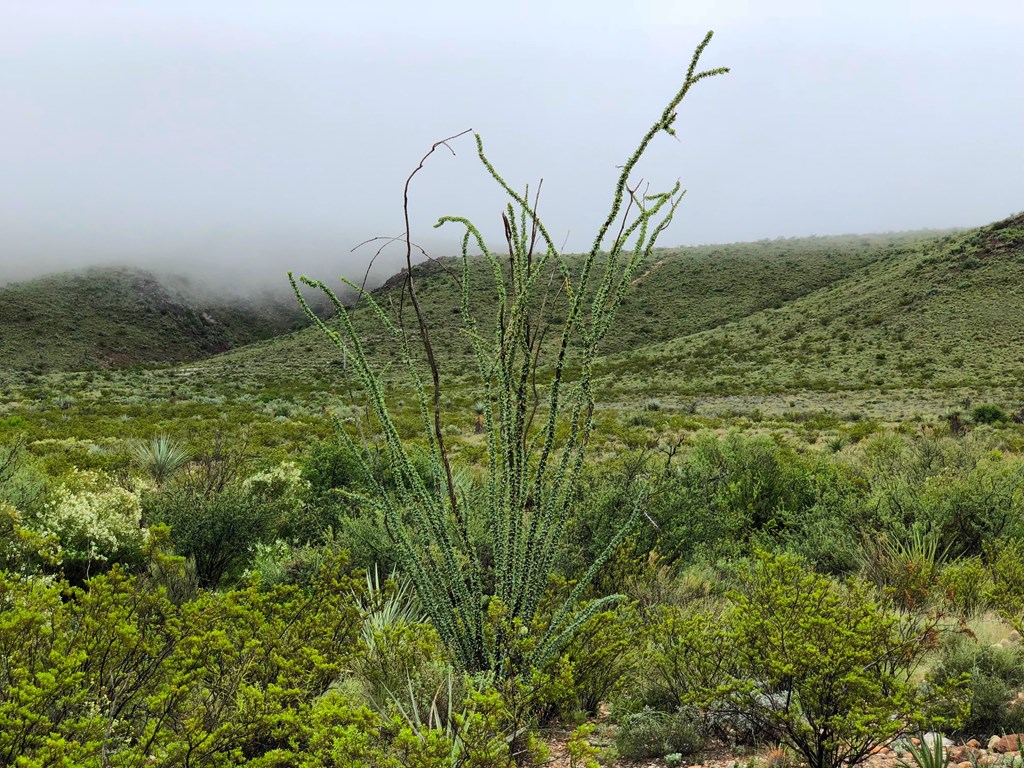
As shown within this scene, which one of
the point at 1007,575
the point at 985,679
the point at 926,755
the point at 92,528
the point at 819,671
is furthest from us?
the point at 92,528

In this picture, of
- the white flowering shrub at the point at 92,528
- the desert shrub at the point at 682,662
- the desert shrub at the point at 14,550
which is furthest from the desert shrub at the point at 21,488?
the desert shrub at the point at 682,662

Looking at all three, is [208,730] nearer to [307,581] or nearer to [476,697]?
[476,697]

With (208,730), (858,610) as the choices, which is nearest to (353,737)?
(208,730)

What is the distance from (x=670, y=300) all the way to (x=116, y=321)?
79.4m

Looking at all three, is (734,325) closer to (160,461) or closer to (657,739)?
(160,461)

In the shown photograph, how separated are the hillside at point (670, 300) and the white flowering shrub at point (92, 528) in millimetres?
43227

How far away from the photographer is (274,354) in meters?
63.7

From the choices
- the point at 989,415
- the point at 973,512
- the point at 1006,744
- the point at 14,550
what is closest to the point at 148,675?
the point at 14,550

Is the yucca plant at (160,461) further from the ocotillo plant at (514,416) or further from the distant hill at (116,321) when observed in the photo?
the distant hill at (116,321)

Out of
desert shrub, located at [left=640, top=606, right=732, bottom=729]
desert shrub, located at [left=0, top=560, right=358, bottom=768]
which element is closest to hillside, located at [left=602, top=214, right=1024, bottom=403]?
desert shrub, located at [left=640, top=606, right=732, bottom=729]

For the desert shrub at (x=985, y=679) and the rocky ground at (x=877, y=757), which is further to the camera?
the desert shrub at (x=985, y=679)

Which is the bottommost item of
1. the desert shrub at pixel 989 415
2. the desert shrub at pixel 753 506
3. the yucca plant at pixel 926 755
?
the desert shrub at pixel 989 415

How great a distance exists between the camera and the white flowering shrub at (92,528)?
18.9 feet

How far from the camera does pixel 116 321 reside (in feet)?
301
